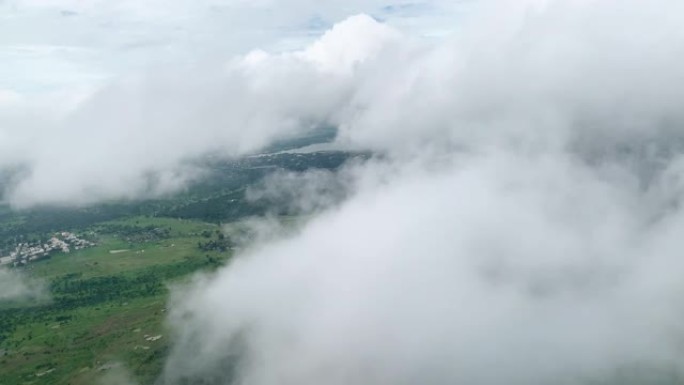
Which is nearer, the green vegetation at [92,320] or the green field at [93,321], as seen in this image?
the green vegetation at [92,320]

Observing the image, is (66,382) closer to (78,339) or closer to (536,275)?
(78,339)

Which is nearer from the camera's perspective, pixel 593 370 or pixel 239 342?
pixel 593 370

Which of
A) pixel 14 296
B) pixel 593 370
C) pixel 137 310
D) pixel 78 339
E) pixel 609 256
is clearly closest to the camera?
pixel 593 370

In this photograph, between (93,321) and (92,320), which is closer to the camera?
(93,321)

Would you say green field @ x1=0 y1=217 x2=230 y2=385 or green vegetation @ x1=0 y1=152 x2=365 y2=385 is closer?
green vegetation @ x1=0 y1=152 x2=365 y2=385

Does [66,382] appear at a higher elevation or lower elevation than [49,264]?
lower

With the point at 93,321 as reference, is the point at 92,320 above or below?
above

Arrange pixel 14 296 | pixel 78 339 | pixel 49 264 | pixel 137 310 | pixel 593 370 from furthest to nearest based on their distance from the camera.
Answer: pixel 49 264 → pixel 14 296 → pixel 137 310 → pixel 78 339 → pixel 593 370

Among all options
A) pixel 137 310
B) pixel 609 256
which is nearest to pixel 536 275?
pixel 609 256
